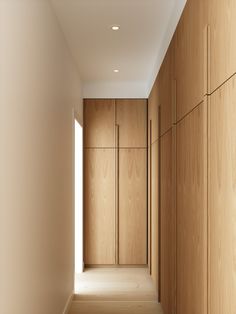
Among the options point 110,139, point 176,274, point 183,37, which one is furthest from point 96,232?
point 183,37

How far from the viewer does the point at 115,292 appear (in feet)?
16.0

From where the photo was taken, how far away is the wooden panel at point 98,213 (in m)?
6.05

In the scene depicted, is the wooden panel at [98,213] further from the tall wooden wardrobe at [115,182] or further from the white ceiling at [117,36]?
the white ceiling at [117,36]

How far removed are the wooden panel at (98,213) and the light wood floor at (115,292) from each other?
8.6 inches

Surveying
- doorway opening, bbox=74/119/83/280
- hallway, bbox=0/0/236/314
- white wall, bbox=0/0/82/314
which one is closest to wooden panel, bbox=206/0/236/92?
hallway, bbox=0/0/236/314

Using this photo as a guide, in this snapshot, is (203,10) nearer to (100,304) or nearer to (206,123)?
(206,123)

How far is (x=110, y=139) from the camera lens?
612 centimetres

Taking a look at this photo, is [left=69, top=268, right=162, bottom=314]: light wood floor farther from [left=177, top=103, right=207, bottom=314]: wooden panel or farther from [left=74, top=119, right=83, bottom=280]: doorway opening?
[left=177, top=103, right=207, bottom=314]: wooden panel

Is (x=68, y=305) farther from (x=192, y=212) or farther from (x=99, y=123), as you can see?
(x=99, y=123)

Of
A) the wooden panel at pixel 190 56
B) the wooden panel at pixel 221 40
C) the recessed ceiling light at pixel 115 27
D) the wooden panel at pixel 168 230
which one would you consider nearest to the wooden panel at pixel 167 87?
the wooden panel at pixel 168 230

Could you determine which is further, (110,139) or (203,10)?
(110,139)

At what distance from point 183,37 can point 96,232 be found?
12.7 ft

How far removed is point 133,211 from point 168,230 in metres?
2.49

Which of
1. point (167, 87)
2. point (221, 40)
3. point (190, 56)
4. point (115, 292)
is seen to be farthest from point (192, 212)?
point (115, 292)
